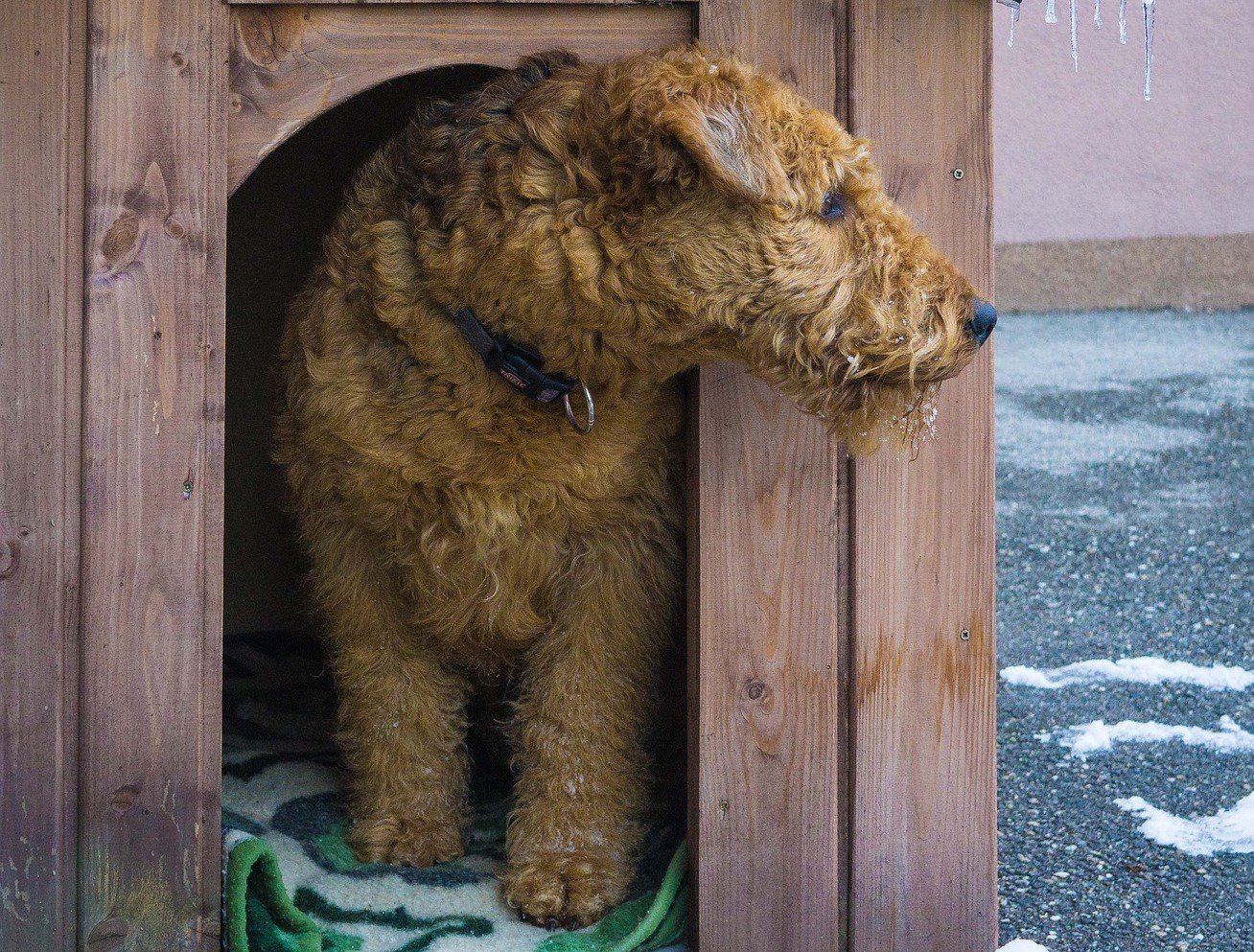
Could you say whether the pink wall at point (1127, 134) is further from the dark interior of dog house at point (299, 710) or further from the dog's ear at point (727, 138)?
the dog's ear at point (727, 138)

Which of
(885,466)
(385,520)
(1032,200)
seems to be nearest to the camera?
(885,466)

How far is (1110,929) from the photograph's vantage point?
3172 millimetres

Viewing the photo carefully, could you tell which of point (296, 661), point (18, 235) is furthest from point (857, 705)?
point (296, 661)

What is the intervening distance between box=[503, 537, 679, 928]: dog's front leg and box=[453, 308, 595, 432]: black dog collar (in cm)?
46

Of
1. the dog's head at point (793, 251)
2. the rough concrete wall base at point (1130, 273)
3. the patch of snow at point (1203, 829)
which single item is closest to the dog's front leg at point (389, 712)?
the dog's head at point (793, 251)

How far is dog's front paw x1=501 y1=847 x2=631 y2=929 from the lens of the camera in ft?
9.61

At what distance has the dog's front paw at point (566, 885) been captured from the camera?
9.61 ft

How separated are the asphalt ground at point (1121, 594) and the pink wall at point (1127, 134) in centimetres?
69

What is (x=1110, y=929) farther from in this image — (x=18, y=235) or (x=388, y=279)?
(x=18, y=235)

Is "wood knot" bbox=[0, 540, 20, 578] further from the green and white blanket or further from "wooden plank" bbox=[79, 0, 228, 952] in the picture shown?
the green and white blanket

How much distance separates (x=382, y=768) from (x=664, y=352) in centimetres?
127

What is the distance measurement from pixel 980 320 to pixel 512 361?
0.89 m

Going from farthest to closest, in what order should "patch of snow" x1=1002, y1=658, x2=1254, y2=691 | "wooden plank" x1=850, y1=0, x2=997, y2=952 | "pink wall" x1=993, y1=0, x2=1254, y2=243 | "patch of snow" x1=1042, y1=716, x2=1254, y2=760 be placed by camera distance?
"pink wall" x1=993, y1=0, x2=1254, y2=243 < "patch of snow" x1=1002, y1=658, x2=1254, y2=691 < "patch of snow" x1=1042, y1=716, x2=1254, y2=760 < "wooden plank" x1=850, y1=0, x2=997, y2=952

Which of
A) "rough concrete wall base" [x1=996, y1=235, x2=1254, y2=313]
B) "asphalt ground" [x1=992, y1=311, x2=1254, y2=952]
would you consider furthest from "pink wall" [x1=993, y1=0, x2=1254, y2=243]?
"asphalt ground" [x1=992, y1=311, x2=1254, y2=952]
